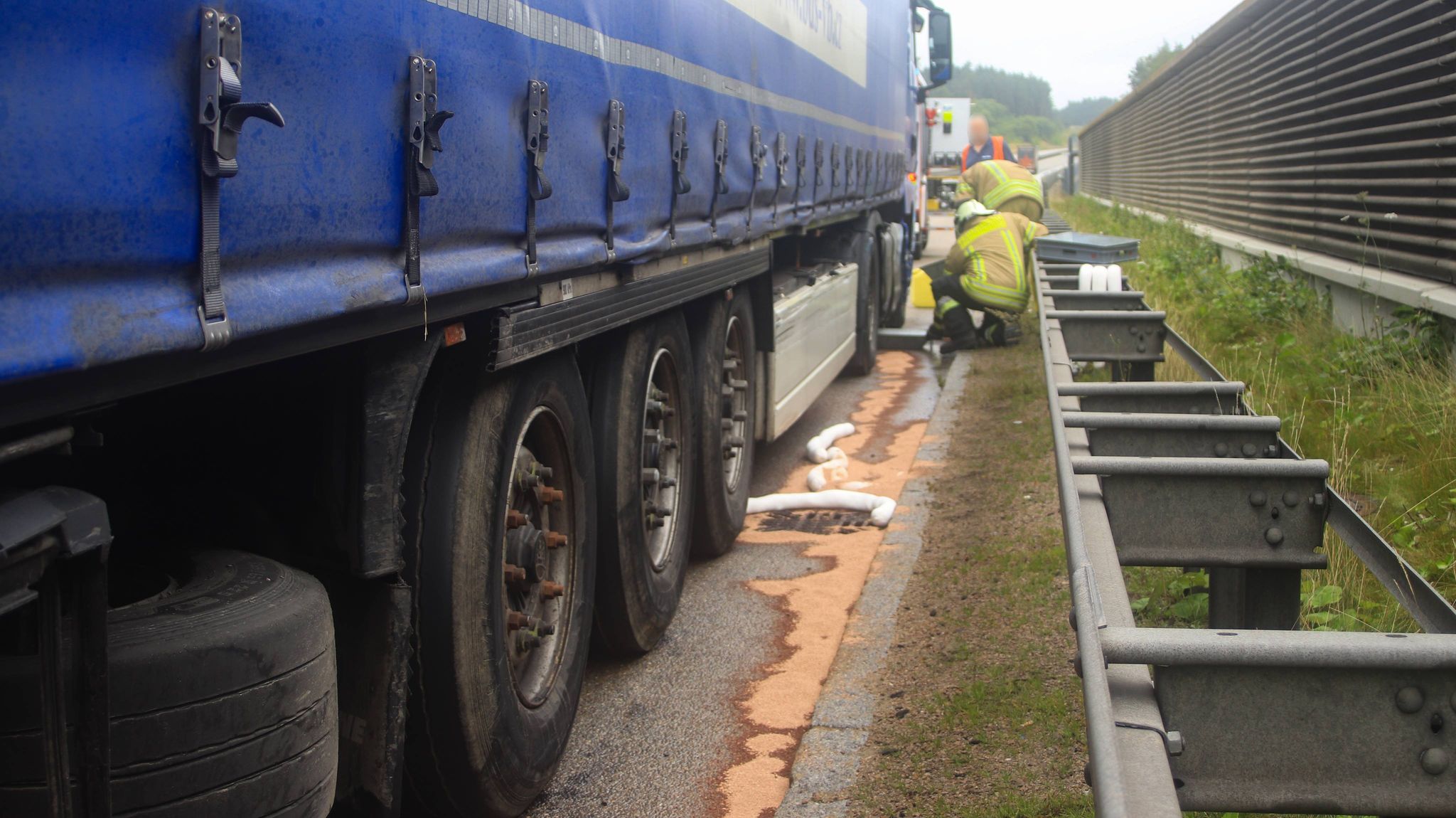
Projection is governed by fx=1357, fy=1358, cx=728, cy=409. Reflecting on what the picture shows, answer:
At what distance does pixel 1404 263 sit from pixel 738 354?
398cm

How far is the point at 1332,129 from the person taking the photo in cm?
996

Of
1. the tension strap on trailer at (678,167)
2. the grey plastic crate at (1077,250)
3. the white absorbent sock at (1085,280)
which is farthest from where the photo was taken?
the grey plastic crate at (1077,250)

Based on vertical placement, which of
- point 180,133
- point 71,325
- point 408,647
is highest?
point 180,133

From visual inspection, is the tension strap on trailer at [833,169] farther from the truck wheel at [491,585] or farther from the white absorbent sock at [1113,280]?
the truck wheel at [491,585]

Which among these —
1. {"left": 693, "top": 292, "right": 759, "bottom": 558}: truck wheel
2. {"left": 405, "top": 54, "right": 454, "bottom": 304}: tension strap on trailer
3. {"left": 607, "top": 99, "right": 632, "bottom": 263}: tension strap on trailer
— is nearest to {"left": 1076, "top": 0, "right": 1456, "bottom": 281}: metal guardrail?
{"left": 693, "top": 292, "right": 759, "bottom": 558}: truck wheel

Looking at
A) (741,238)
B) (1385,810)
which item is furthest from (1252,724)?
(741,238)

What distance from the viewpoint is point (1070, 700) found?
4.38 m

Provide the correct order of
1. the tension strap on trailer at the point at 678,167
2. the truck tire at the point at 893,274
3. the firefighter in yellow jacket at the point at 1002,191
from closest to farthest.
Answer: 1. the tension strap on trailer at the point at 678,167
2. the truck tire at the point at 893,274
3. the firefighter in yellow jacket at the point at 1002,191

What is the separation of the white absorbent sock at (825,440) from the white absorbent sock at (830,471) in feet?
0.13

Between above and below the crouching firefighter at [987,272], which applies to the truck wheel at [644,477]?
below

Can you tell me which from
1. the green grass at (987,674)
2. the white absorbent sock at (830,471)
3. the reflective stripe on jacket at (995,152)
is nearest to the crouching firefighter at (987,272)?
the white absorbent sock at (830,471)

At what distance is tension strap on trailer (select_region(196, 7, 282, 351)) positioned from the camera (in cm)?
197

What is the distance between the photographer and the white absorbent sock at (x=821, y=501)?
726cm

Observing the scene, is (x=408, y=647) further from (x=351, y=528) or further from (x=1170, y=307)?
(x=1170, y=307)
